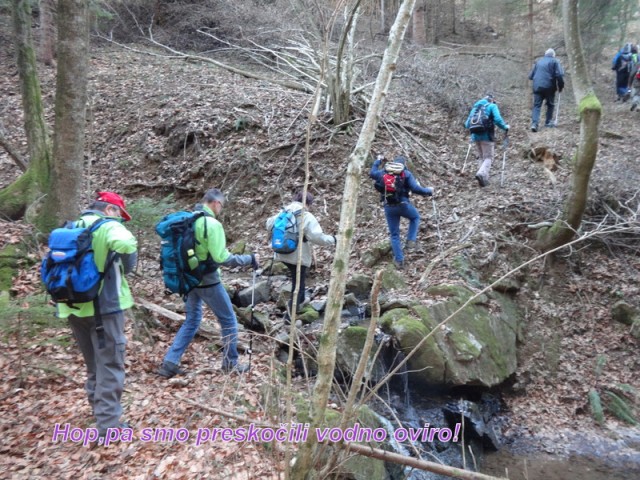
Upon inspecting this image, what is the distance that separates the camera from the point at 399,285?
320 inches

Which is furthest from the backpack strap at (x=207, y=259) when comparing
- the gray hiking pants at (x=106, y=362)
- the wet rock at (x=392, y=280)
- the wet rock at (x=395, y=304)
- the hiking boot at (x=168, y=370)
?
the wet rock at (x=392, y=280)

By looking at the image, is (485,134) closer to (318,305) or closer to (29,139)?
(318,305)

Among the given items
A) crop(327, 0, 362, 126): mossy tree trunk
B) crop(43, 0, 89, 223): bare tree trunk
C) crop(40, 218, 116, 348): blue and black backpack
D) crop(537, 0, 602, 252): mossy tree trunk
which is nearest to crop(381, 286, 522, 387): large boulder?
crop(537, 0, 602, 252): mossy tree trunk

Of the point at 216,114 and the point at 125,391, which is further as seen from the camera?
the point at 216,114

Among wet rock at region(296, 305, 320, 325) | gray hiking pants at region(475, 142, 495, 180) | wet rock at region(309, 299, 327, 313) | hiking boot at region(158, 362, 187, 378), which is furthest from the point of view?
gray hiking pants at region(475, 142, 495, 180)

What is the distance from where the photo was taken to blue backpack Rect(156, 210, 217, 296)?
4.88 metres

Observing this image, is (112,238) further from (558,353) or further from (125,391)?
(558,353)

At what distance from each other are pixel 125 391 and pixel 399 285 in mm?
4692

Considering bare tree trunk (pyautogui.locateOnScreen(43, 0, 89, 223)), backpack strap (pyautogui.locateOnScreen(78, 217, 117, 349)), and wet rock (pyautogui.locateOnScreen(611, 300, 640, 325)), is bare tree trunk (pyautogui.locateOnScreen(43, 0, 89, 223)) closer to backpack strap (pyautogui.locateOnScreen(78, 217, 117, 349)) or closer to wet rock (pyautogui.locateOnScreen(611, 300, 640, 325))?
backpack strap (pyautogui.locateOnScreen(78, 217, 117, 349))

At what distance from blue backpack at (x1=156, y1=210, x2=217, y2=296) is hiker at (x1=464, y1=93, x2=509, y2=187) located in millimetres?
7159

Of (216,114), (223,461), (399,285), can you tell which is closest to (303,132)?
(216,114)

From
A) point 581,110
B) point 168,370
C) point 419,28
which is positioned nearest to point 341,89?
point 581,110

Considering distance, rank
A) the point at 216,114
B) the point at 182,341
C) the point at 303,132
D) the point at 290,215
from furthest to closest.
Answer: the point at 216,114
the point at 303,132
the point at 290,215
the point at 182,341

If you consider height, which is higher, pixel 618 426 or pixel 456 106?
pixel 456 106
